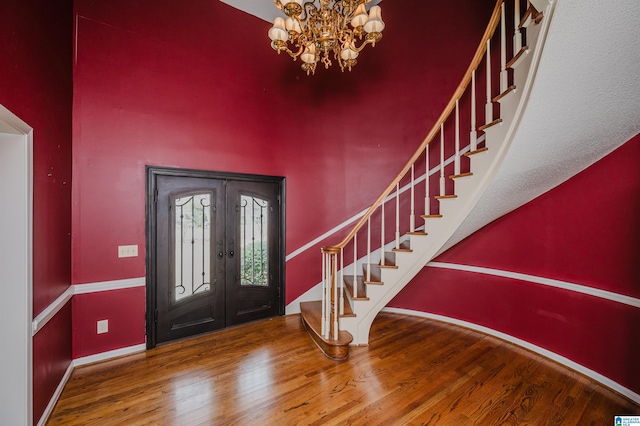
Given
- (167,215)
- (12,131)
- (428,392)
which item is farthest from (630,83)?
(167,215)

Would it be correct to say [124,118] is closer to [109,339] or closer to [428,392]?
[109,339]

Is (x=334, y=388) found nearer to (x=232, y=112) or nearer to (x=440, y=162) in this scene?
(x=440, y=162)

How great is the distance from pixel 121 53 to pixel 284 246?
2749mm

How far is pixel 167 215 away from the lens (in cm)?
297

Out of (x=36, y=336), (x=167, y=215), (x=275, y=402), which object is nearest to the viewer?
(x=36, y=336)

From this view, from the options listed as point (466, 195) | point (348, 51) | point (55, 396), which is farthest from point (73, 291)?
point (466, 195)

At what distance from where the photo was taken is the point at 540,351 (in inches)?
107

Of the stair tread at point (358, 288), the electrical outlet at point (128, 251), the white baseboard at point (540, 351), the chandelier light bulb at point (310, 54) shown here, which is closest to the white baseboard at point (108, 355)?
the electrical outlet at point (128, 251)

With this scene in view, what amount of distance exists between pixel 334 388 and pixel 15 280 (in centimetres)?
227

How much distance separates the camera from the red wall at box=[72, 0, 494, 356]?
2625 mm

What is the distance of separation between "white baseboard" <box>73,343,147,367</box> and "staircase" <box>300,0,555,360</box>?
5.85 ft

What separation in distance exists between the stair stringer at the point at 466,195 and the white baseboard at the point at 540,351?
117 centimetres

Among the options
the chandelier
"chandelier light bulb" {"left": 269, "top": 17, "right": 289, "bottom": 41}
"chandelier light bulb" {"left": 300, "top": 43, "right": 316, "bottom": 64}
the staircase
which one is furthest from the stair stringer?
"chandelier light bulb" {"left": 269, "top": 17, "right": 289, "bottom": 41}

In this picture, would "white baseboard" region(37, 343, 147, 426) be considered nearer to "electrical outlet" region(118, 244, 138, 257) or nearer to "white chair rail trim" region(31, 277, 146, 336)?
"white chair rail trim" region(31, 277, 146, 336)
